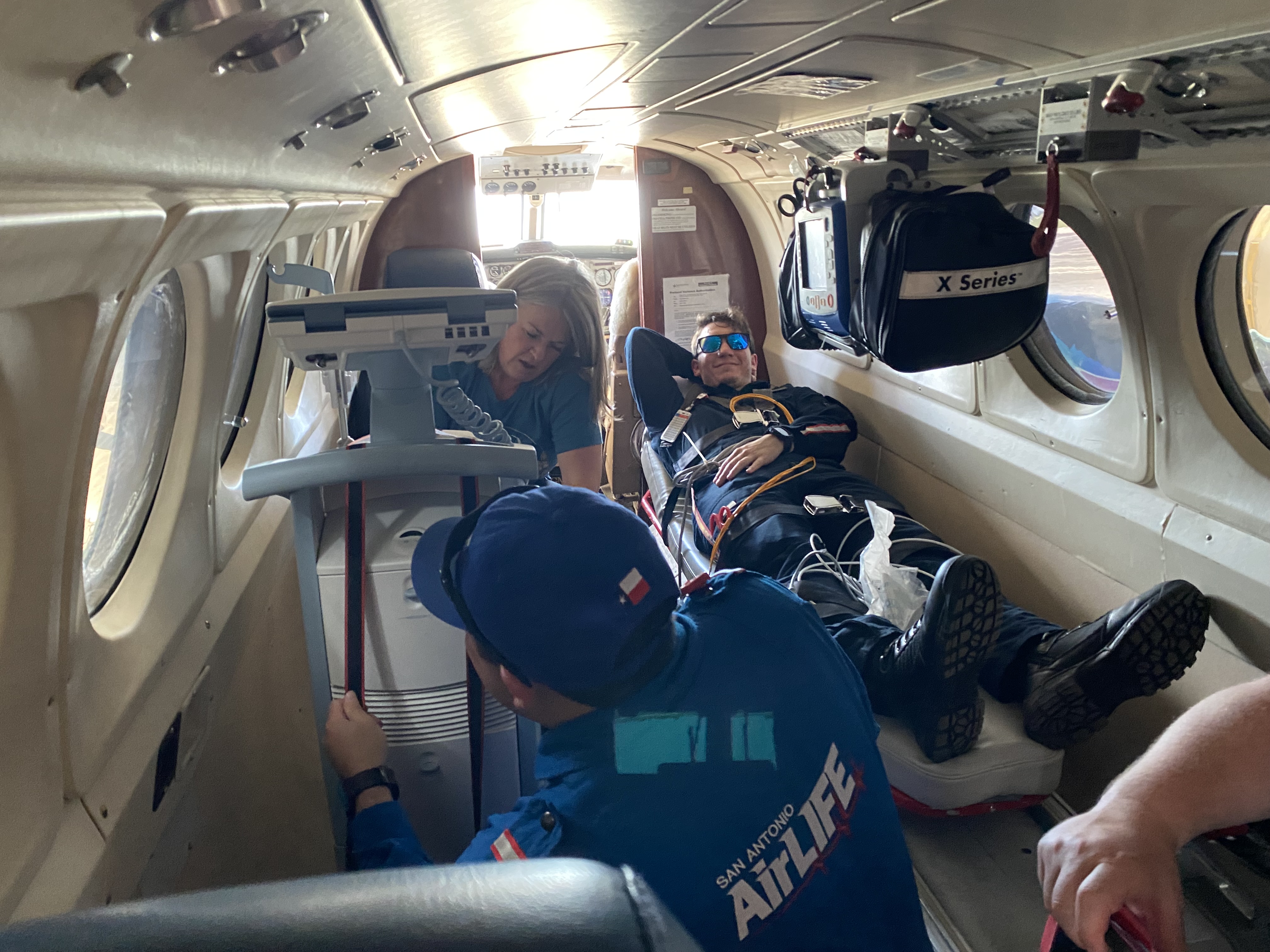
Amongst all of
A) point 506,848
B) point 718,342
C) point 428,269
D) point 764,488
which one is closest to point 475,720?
point 506,848

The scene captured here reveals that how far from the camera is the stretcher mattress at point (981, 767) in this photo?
239 cm

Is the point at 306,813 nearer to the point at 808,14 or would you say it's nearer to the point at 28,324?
the point at 28,324

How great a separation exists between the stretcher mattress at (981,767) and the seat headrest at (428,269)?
4242mm

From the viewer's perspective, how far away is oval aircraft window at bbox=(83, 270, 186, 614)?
203cm

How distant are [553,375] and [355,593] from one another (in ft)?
4.97

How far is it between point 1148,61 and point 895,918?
1802 millimetres

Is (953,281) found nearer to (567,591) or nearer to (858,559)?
(858,559)

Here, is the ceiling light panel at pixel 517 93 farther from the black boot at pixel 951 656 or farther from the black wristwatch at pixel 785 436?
the black wristwatch at pixel 785 436

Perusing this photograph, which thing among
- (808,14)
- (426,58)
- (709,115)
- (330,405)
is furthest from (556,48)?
(330,405)

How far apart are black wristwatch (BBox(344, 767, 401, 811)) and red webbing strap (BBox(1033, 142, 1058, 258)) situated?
87.9 inches

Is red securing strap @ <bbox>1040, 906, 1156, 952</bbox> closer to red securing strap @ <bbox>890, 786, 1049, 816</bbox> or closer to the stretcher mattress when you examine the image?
the stretcher mattress

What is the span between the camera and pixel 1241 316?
241 centimetres

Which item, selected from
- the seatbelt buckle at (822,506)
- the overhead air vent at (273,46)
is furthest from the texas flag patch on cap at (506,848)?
the seatbelt buckle at (822,506)

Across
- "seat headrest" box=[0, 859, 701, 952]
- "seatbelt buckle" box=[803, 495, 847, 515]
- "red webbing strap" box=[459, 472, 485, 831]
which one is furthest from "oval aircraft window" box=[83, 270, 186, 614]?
"seatbelt buckle" box=[803, 495, 847, 515]
